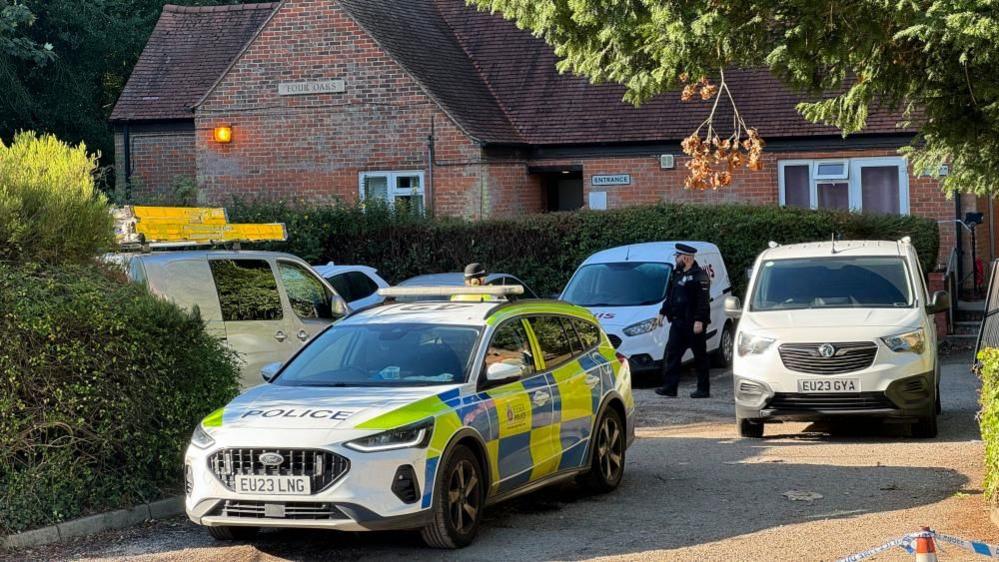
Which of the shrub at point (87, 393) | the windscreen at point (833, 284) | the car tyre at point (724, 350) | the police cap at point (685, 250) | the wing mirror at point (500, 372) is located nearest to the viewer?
the wing mirror at point (500, 372)

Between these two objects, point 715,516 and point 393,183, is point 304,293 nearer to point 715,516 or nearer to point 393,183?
point 715,516

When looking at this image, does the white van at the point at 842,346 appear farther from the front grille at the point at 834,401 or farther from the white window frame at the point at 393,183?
the white window frame at the point at 393,183

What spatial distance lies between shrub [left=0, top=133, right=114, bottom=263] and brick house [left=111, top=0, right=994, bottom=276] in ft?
51.1

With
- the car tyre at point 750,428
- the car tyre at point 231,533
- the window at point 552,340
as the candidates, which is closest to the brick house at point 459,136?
the car tyre at point 750,428

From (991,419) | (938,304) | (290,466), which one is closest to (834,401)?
(938,304)

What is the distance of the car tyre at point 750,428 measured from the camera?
1403 centimetres

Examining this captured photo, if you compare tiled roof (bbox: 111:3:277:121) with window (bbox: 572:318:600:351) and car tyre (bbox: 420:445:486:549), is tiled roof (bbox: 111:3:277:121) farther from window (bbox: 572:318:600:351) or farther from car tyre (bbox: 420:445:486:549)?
car tyre (bbox: 420:445:486:549)

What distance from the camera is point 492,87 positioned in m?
30.1

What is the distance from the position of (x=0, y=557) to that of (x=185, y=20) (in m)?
27.4

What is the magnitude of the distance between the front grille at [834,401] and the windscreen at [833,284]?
129 cm

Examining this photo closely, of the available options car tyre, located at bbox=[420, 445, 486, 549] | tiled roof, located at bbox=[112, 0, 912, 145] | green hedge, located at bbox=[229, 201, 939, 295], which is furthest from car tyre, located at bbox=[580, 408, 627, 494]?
tiled roof, located at bbox=[112, 0, 912, 145]

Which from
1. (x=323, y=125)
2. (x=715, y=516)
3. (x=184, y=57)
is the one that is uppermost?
(x=184, y=57)

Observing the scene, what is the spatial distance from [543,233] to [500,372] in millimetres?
14356

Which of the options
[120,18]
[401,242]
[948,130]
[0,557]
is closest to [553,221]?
[401,242]
